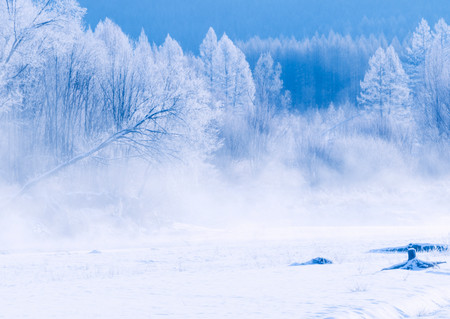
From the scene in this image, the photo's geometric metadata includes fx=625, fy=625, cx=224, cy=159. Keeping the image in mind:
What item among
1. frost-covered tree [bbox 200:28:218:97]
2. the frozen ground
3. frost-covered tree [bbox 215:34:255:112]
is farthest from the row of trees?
frost-covered tree [bbox 200:28:218:97]

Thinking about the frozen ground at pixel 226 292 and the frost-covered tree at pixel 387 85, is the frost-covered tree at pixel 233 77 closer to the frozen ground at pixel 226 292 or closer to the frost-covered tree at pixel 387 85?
the frost-covered tree at pixel 387 85

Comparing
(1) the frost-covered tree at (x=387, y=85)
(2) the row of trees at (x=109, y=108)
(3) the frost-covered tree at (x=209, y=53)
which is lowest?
(2) the row of trees at (x=109, y=108)

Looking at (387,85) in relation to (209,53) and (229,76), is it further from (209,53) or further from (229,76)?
(209,53)

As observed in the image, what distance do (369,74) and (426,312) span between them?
57.3 m

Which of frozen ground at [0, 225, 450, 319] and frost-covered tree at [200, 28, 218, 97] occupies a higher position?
frost-covered tree at [200, 28, 218, 97]

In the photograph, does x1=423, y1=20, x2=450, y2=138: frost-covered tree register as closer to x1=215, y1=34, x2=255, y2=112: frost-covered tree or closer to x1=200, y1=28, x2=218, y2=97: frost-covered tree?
x1=215, y1=34, x2=255, y2=112: frost-covered tree

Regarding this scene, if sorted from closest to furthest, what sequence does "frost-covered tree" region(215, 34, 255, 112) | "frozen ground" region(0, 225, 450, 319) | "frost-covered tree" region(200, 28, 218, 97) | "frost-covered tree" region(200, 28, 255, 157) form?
"frozen ground" region(0, 225, 450, 319) → "frost-covered tree" region(200, 28, 255, 157) → "frost-covered tree" region(215, 34, 255, 112) → "frost-covered tree" region(200, 28, 218, 97)

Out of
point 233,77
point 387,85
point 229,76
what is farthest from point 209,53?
point 387,85

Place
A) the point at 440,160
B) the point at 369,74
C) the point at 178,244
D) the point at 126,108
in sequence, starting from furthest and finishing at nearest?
the point at 369,74, the point at 440,160, the point at 126,108, the point at 178,244

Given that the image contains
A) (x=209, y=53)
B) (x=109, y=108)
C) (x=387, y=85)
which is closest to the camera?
(x=109, y=108)

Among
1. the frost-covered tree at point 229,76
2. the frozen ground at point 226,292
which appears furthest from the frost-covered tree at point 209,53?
the frozen ground at point 226,292

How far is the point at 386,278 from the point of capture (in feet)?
30.0

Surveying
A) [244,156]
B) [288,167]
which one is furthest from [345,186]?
[244,156]

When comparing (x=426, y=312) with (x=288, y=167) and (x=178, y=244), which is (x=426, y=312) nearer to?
(x=178, y=244)
